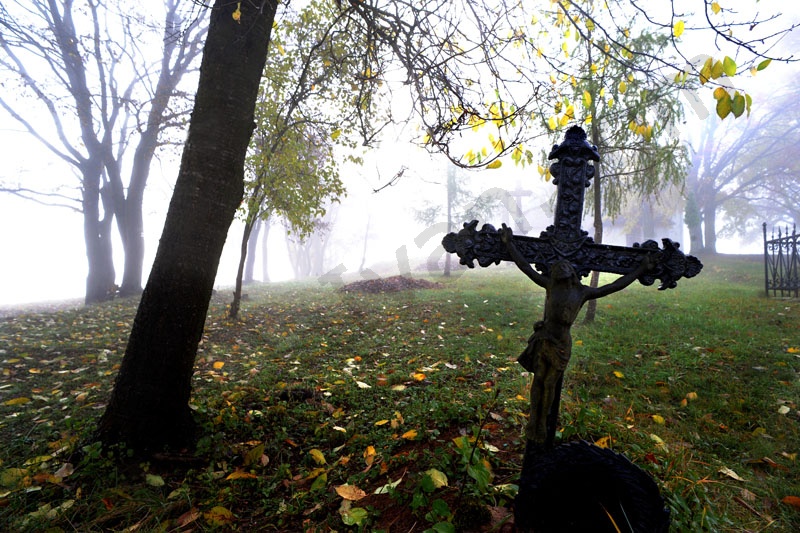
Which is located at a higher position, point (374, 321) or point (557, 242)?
point (557, 242)

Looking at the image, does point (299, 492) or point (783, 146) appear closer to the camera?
point (299, 492)

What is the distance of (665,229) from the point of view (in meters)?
33.2

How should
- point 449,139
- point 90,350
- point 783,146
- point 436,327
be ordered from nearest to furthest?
point 449,139
point 90,350
point 436,327
point 783,146

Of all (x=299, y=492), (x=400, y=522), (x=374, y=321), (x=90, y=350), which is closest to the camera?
(x=400, y=522)

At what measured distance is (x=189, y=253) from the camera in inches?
119

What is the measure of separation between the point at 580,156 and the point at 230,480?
3.28 m

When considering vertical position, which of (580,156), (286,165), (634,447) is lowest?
(634,447)

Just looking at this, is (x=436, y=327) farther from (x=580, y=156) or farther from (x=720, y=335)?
(x=580, y=156)

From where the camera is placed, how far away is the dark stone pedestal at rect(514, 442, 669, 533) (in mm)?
1746

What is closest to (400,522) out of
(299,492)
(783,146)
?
(299,492)

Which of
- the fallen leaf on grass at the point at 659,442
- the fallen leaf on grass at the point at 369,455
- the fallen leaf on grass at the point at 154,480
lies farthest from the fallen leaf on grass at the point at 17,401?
the fallen leaf on grass at the point at 659,442

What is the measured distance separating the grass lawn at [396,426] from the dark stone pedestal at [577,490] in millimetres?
262

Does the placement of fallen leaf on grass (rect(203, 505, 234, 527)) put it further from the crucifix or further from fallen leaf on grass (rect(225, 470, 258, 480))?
the crucifix

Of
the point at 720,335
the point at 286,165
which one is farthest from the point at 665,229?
the point at 286,165
